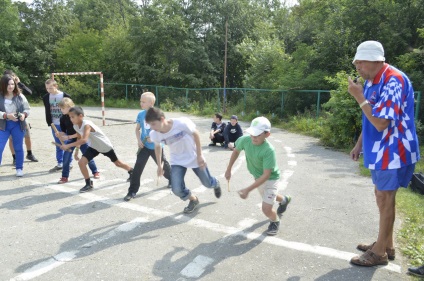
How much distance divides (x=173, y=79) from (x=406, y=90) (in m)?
27.2

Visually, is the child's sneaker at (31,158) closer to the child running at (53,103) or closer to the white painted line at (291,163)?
the child running at (53,103)

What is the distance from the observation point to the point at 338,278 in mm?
3445

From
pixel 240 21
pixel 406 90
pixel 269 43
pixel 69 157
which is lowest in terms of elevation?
pixel 69 157

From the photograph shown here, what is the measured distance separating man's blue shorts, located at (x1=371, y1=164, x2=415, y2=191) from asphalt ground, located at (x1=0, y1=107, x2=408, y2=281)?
85 cm

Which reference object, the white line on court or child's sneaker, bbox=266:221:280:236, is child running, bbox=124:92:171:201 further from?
child's sneaker, bbox=266:221:280:236

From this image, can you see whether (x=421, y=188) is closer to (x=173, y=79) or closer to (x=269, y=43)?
(x=269, y=43)

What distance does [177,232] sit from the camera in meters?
4.52

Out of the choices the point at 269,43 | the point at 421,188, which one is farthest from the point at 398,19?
the point at 421,188

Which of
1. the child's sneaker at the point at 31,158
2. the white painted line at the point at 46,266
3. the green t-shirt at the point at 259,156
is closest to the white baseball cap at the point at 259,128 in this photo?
the green t-shirt at the point at 259,156

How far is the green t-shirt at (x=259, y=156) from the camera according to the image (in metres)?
4.10

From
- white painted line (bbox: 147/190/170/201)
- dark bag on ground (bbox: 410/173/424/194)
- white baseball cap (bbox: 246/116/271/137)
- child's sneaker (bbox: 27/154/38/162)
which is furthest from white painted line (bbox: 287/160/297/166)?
child's sneaker (bbox: 27/154/38/162)

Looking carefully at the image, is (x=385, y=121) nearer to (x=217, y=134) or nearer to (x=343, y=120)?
(x=343, y=120)

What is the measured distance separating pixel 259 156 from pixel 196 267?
139 cm

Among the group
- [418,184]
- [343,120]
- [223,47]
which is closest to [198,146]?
[418,184]
